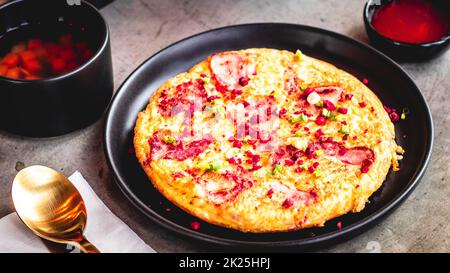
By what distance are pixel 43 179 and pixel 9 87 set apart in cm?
67

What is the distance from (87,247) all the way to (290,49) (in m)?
2.28

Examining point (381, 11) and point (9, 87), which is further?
point (381, 11)

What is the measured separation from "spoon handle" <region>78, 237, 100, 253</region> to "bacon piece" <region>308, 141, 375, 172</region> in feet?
4.82

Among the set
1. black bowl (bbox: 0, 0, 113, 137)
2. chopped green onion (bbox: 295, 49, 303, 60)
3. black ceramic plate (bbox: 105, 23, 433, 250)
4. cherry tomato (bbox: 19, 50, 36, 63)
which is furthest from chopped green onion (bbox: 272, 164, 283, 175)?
cherry tomato (bbox: 19, 50, 36, 63)

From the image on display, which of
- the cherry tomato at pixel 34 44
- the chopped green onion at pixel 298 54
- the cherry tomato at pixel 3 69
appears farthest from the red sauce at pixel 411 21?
the cherry tomato at pixel 3 69

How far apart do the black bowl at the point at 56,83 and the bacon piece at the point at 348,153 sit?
161cm

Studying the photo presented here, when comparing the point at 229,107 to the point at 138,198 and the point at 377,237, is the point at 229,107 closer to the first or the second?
the point at 138,198

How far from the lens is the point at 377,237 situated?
3.32 metres

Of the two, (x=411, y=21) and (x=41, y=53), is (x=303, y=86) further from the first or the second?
(x=41, y=53)

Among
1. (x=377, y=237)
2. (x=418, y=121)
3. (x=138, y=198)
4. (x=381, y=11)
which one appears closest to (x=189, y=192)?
(x=138, y=198)

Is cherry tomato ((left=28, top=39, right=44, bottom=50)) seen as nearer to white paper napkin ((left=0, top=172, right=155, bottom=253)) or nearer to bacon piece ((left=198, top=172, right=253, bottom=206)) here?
white paper napkin ((left=0, top=172, right=155, bottom=253))

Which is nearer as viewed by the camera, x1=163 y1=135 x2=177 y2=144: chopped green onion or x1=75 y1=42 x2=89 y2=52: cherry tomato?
x1=163 y1=135 x2=177 y2=144: chopped green onion

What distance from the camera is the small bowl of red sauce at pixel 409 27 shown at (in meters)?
4.25

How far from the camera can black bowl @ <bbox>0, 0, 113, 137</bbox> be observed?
3.58 metres
